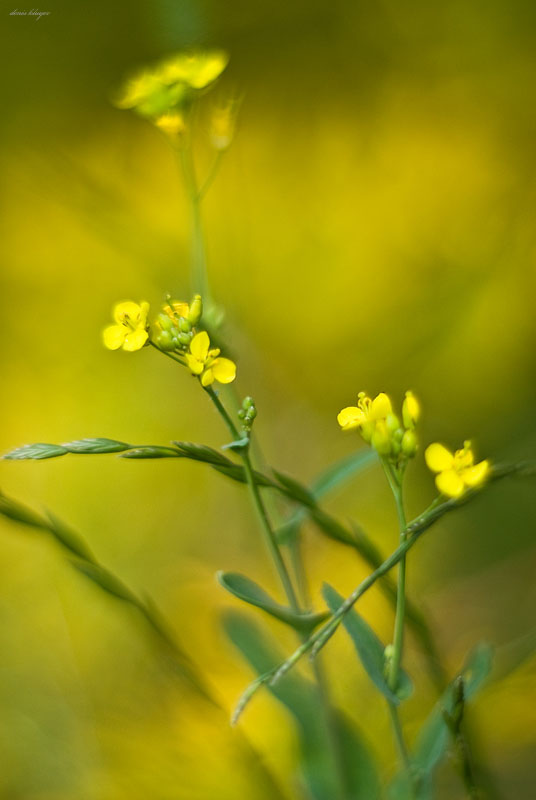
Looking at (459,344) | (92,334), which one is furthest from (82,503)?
(459,344)

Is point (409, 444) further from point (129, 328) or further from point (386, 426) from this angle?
point (129, 328)

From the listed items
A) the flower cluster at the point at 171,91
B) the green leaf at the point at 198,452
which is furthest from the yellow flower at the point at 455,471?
the flower cluster at the point at 171,91

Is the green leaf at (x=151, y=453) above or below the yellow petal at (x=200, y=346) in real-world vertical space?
below

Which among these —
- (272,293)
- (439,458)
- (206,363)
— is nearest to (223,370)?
(206,363)

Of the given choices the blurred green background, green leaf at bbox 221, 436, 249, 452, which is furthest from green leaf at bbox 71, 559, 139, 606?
the blurred green background

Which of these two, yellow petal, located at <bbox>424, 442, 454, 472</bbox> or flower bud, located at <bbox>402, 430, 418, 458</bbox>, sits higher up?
flower bud, located at <bbox>402, 430, 418, 458</bbox>

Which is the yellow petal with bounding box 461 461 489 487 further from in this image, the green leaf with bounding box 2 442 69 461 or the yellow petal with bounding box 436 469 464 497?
the green leaf with bounding box 2 442 69 461

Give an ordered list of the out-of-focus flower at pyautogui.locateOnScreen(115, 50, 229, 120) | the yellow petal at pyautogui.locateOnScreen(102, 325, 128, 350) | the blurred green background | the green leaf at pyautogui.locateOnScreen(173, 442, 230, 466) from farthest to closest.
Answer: the blurred green background
the out-of-focus flower at pyautogui.locateOnScreen(115, 50, 229, 120)
the yellow petal at pyautogui.locateOnScreen(102, 325, 128, 350)
the green leaf at pyautogui.locateOnScreen(173, 442, 230, 466)

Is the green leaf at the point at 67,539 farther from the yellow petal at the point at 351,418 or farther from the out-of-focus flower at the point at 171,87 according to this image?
the out-of-focus flower at the point at 171,87
